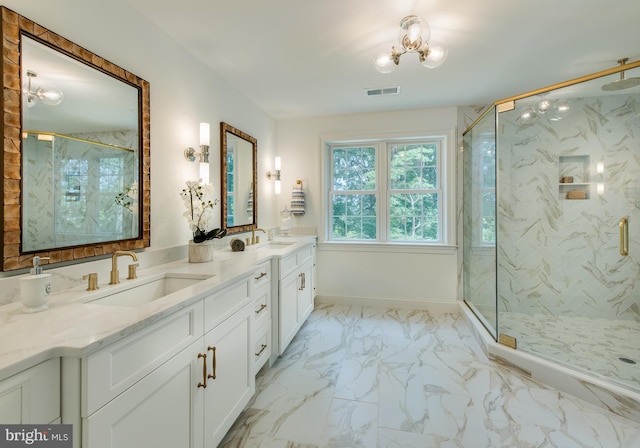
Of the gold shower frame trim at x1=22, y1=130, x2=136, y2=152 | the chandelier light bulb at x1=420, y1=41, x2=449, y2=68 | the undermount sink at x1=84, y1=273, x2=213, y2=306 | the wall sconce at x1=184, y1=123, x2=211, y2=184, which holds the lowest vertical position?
the undermount sink at x1=84, y1=273, x2=213, y2=306

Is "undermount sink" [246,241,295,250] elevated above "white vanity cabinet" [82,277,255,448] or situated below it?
above

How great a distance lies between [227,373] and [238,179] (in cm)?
183

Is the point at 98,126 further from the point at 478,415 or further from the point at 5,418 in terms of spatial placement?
the point at 478,415

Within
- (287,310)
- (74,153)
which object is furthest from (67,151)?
(287,310)

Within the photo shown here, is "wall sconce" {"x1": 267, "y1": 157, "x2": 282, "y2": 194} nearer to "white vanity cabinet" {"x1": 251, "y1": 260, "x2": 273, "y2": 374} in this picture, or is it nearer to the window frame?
the window frame

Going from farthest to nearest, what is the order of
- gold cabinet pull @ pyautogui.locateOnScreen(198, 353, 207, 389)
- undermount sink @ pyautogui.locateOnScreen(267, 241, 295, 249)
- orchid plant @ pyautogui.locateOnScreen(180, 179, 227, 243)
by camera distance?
1. undermount sink @ pyautogui.locateOnScreen(267, 241, 295, 249)
2. orchid plant @ pyautogui.locateOnScreen(180, 179, 227, 243)
3. gold cabinet pull @ pyautogui.locateOnScreen(198, 353, 207, 389)

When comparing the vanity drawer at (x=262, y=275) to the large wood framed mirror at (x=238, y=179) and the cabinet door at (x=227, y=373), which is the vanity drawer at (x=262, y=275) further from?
the large wood framed mirror at (x=238, y=179)

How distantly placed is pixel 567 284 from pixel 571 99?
1.87m

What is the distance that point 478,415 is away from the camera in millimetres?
1757

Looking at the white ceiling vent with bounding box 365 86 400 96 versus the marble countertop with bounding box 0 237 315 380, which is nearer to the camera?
the marble countertop with bounding box 0 237 315 380

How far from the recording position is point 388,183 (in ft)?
12.4

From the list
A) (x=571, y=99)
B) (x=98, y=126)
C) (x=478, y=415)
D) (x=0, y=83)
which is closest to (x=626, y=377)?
(x=478, y=415)

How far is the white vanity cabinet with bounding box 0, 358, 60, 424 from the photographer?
26.3 inches

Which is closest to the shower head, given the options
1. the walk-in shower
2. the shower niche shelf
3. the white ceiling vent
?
the walk-in shower
